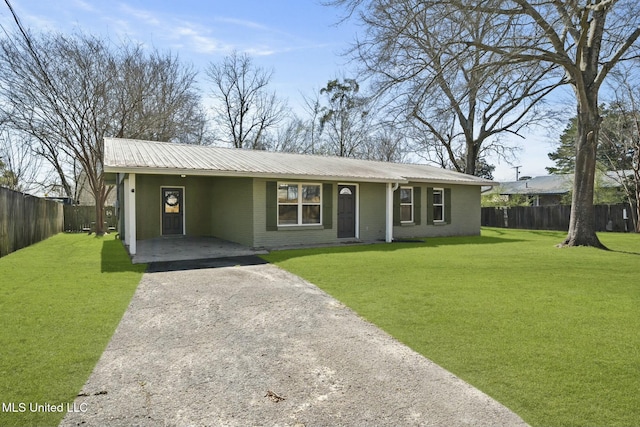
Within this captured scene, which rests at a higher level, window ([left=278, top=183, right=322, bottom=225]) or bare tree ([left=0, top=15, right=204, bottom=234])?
bare tree ([left=0, top=15, right=204, bottom=234])

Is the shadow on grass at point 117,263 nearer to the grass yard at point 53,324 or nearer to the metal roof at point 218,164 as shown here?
the grass yard at point 53,324

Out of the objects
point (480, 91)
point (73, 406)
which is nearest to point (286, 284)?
point (73, 406)

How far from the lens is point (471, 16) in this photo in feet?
26.1

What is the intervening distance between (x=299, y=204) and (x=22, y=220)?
831 cm

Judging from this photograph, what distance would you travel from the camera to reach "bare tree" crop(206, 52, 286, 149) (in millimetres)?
28859

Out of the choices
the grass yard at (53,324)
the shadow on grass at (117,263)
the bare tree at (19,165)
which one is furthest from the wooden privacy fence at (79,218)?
the grass yard at (53,324)

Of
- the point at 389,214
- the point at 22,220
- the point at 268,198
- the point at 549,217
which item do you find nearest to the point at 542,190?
the point at 549,217

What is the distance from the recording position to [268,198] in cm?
1144

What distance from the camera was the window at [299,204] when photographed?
39.2 ft

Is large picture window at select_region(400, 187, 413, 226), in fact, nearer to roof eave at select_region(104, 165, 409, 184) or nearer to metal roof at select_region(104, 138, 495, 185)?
metal roof at select_region(104, 138, 495, 185)

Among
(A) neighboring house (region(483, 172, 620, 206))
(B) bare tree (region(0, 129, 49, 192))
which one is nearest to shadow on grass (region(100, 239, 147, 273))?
(B) bare tree (region(0, 129, 49, 192))

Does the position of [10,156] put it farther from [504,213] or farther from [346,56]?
[504,213]

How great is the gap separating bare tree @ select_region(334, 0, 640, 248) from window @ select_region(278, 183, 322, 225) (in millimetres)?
5313

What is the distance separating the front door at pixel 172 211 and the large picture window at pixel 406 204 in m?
8.04
